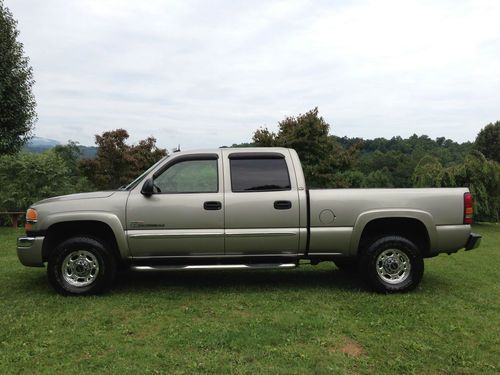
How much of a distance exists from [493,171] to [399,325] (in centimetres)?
1816

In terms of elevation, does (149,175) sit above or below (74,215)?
above

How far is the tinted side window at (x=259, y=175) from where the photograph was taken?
593cm

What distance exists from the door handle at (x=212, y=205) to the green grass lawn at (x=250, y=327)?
1.12 metres

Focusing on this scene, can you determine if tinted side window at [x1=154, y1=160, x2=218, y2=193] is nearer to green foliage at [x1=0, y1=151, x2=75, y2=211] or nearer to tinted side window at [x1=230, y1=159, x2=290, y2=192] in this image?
tinted side window at [x1=230, y1=159, x2=290, y2=192]

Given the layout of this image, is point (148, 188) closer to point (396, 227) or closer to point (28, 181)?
point (396, 227)

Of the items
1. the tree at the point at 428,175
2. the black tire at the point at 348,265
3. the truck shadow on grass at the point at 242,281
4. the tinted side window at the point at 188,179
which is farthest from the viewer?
the tree at the point at 428,175

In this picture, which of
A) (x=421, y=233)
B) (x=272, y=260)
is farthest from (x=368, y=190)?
(x=272, y=260)

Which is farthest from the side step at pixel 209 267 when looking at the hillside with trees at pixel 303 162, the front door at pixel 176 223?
the hillside with trees at pixel 303 162

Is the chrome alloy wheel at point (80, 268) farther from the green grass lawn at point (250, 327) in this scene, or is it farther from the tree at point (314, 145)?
the tree at point (314, 145)

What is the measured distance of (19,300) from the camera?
18.4 ft

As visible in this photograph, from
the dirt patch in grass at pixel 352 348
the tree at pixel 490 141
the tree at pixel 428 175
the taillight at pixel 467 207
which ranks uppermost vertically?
the tree at pixel 490 141

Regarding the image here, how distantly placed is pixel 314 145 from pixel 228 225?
20.4m

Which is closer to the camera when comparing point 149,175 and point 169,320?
point 169,320

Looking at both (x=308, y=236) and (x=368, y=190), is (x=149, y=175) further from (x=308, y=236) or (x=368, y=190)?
(x=368, y=190)
